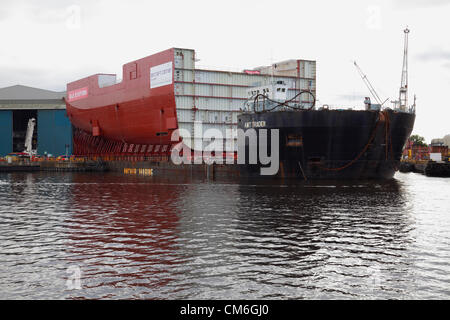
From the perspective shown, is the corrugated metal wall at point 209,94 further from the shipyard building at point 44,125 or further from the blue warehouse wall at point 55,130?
the blue warehouse wall at point 55,130

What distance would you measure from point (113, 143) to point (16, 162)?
17.7 metres

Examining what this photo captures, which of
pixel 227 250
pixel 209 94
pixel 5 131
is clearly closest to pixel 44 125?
pixel 5 131

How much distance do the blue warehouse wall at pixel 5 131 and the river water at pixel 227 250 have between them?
74.0 m

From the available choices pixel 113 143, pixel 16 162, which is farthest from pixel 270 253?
pixel 16 162

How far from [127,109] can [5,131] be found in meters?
38.9

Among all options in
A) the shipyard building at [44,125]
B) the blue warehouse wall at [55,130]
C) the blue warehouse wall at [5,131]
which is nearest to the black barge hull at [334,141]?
the blue warehouse wall at [55,130]

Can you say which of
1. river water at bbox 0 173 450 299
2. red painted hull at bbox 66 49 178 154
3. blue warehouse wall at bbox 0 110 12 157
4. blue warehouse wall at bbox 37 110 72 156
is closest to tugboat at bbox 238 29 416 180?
river water at bbox 0 173 450 299

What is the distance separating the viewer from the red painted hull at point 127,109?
2351 inches

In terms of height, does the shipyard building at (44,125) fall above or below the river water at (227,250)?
above

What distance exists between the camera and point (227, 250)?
1458 centimetres

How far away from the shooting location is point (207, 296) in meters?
10.3

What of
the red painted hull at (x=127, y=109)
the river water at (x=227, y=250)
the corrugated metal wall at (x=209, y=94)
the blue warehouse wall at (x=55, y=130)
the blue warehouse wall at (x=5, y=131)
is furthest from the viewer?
the blue warehouse wall at (x=5, y=131)

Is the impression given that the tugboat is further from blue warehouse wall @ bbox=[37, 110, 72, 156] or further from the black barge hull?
blue warehouse wall @ bbox=[37, 110, 72, 156]
